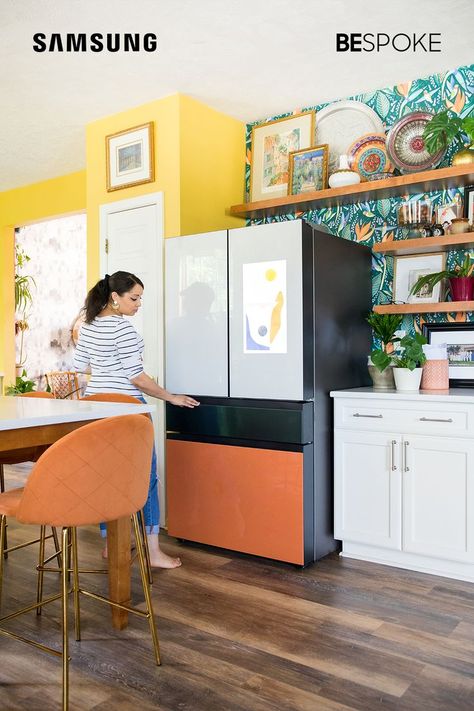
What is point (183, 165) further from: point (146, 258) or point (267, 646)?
point (267, 646)

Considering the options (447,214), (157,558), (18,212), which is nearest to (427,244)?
(447,214)

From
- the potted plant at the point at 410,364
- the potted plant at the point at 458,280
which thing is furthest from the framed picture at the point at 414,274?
the potted plant at the point at 410,364

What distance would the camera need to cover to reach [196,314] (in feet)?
11.8

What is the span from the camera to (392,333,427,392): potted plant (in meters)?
3.34

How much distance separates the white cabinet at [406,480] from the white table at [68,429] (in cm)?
125

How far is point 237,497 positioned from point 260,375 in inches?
26.2

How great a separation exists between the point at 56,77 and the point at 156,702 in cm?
329

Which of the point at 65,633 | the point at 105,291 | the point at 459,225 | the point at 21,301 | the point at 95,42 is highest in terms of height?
the point at 95,42

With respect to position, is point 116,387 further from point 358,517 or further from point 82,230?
point 82,230

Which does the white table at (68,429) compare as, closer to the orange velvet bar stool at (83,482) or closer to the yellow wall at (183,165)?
the orange velvet bar stool at (83,482)

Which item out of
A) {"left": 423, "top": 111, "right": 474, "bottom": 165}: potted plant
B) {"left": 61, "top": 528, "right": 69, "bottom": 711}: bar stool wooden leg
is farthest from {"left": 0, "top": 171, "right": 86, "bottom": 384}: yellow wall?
{"left": 61, "top": 528, "right": 69, "bottom": 711}: bar stool wooden leg

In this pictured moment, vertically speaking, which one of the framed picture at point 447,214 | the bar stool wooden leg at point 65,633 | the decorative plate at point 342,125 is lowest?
the bar stool wooden leg at point 65,633

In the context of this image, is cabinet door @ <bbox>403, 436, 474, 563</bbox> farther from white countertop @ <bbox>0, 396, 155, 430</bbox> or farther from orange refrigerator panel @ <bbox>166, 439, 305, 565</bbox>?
white countertop @ <bbox>0, 396, 155, 430</bbox>

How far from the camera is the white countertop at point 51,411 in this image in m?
2.06
